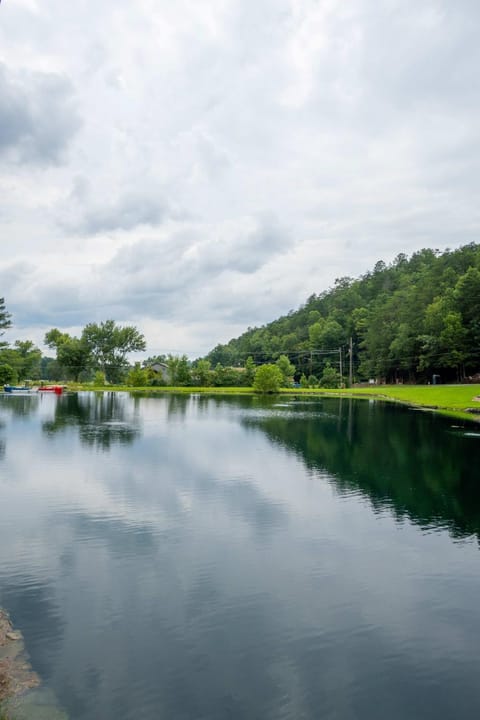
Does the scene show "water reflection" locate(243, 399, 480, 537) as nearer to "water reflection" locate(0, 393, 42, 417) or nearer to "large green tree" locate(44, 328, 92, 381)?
"water reflection" locate(0, 393, 42, 417)

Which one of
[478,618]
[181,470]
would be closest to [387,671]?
[478,618]

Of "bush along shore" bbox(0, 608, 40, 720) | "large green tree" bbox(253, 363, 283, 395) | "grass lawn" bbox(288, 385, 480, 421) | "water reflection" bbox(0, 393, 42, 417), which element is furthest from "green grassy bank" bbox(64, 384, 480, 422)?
"bush along shore" bbox(0, 608, 40, 720)

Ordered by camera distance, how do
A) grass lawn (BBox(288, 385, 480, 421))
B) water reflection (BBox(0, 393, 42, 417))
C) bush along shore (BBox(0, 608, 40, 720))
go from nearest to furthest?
1. bush along shore (BBox(0, 608, 40, 720))
2. water reflection (BBox(0, 393, 42, 417))
3. grass lawn (BBox(288, 385, 480, 421))

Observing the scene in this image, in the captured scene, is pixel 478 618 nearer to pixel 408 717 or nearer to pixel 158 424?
pixel 408 717

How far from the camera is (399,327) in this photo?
101m

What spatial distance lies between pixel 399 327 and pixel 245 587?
96508 millimetres

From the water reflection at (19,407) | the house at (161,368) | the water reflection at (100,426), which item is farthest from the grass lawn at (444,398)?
the house at (161,368)

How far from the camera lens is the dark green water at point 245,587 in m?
6.88

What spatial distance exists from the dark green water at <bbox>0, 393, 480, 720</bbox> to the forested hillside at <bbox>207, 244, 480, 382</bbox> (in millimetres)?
68690

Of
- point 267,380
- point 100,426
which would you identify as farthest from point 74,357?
point 100,426

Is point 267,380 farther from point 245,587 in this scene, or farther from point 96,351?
point 245,587

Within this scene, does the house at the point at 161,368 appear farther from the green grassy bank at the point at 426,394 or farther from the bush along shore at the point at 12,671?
the bush along shore at the point at 12,671

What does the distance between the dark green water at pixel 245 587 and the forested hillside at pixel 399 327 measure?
6869cm

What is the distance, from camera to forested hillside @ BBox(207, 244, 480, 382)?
8481 cm
